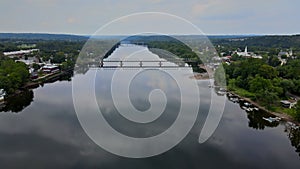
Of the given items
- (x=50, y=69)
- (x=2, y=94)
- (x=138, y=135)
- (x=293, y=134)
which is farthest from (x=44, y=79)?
(x=293, y=134)

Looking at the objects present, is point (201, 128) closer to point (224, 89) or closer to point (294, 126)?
point (294, 126)

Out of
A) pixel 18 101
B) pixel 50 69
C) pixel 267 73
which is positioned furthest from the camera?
pixel 50 69

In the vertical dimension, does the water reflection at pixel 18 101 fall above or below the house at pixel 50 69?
below

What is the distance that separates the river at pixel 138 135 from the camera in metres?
3.75

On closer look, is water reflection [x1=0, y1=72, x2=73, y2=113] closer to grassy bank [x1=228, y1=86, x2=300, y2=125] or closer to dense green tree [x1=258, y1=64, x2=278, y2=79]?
grassy bank [x1=228, y1=86, x2=300, y2=125]

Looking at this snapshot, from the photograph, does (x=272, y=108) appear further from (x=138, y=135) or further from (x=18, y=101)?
(x=18, y=101)

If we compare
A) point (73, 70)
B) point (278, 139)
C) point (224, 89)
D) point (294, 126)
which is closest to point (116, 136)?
point (278, 139)

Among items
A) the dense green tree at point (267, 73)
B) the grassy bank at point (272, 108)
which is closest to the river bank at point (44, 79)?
the grassy bank at point (272, 108)

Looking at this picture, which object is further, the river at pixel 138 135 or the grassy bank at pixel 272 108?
the grassy bank at pixel 272 108

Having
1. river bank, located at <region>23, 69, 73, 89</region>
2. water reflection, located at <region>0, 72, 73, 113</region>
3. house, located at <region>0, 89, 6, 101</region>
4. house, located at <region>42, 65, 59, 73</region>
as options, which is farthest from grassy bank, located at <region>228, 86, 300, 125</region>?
house, located at <region>42, 65, 59, 73</region>

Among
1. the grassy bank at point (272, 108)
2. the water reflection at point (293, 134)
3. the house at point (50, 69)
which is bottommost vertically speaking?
the water reflection at point (293, 134)

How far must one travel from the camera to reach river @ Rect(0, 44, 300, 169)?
375cm

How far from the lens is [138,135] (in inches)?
180

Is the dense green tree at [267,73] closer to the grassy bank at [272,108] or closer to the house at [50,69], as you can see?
the grassy bank at [272,108]
